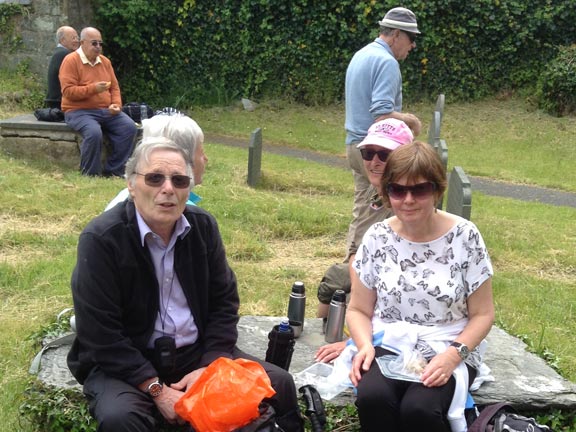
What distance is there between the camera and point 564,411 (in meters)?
3.56

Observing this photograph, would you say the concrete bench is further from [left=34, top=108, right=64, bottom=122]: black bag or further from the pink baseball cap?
the pink baseball cap

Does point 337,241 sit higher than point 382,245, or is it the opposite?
point 382,245

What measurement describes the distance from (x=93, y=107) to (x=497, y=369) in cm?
713

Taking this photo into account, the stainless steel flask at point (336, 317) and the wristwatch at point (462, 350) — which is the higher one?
the wristwatch at point (462, 350)

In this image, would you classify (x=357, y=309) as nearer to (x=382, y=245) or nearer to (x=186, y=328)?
(x=382, y=245)

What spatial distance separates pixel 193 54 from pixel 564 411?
45.7 ft

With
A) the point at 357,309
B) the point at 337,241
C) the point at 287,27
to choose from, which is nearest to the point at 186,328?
the point at 357,309

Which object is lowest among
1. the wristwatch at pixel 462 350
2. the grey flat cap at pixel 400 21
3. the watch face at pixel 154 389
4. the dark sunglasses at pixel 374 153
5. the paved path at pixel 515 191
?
the paved path at pixel 515 191

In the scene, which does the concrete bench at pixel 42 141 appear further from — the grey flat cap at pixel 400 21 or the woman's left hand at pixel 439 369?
the woman's left hand at pixel 439 369

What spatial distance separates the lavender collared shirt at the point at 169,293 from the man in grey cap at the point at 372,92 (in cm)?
224

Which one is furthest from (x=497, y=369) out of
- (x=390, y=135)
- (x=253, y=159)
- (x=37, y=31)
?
(x=37, y=31)

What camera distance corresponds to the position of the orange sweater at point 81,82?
30.0 feet

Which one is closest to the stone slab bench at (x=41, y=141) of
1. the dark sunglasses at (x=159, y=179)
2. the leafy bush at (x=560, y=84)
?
the dark sunglasses at (x=159, y=179)

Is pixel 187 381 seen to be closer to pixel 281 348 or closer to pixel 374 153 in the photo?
pixel 281 348
